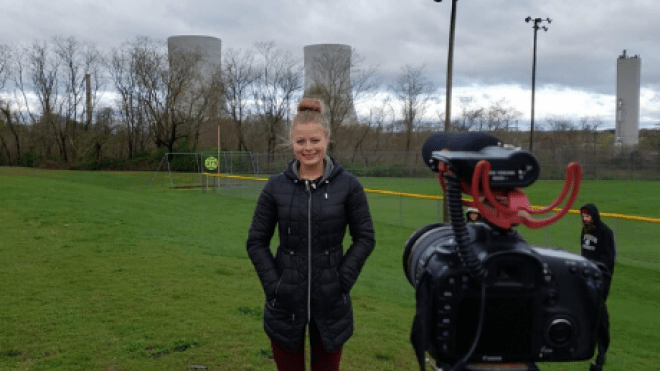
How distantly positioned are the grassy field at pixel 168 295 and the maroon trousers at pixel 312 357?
4.42 ft

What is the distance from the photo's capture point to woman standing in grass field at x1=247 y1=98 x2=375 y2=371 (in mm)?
2465

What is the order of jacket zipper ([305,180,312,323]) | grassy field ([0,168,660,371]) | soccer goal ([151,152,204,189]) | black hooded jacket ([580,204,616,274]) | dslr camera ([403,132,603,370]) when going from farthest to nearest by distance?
1. soccer goal ([151,152,204,189])
2. black hooded jacket ([580,204,616,274])
3. grassy field ([0,168,660,371])
4. jacket zipper ([305,180,312,323])
5. dslr camera ([403,132,603,370])

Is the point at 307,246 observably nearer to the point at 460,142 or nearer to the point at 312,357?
the point at 312,357

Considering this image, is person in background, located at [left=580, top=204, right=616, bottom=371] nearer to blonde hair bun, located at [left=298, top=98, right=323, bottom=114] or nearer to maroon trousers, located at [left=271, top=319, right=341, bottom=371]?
maroon trousers, located at [left=271, top=319, right=341, bottom=371]

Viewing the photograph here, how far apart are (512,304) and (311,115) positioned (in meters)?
1.29

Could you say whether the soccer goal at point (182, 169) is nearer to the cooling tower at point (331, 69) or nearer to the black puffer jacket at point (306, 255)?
the cooling tower at point (331, 69)

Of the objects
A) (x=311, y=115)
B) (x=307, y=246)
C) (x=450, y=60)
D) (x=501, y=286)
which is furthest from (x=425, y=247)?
(x=450, y=60)

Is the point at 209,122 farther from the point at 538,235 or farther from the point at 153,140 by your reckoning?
the point at 538,235

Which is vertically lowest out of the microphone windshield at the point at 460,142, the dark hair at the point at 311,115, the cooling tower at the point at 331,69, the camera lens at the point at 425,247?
the camera lens at the point at 425,247

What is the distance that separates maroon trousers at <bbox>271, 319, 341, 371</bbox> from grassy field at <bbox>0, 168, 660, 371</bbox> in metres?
1.35

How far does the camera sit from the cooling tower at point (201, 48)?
47.5 m

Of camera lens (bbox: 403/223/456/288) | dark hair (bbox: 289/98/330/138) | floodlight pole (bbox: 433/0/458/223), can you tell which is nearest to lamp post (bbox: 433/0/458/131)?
floodlight pole (bbox: 433/0/458/223)

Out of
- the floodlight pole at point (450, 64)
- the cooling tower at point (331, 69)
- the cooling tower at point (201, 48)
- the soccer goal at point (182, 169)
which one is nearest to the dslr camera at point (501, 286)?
the floodlight pole at point (450, 64)

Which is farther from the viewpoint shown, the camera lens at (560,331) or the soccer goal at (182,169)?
the soccer goal at (182,169)
